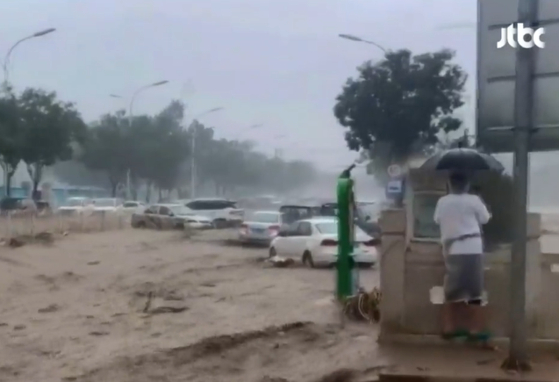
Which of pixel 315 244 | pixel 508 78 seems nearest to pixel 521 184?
pixel 508 78

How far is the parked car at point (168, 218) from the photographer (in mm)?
44625

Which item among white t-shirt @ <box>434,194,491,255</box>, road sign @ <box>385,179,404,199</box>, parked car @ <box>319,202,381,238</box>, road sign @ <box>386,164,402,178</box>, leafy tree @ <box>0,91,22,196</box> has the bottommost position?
parked car @ <box>319,202,381,238</box>

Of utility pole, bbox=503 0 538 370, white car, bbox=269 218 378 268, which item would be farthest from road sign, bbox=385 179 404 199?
utility pole, bbox=503 0 538 370

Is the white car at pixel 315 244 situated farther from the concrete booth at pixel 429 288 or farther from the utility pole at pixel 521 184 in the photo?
the utility pole at pixel 521 184

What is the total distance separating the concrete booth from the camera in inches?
335

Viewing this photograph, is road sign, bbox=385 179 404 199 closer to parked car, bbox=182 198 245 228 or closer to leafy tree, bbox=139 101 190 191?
parked car, bbox=182 198 245 228

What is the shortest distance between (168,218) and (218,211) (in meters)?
4.37

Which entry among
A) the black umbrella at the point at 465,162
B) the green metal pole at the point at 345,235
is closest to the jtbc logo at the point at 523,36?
the black umbrella at the point at 465,162

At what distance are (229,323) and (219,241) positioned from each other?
23961mm

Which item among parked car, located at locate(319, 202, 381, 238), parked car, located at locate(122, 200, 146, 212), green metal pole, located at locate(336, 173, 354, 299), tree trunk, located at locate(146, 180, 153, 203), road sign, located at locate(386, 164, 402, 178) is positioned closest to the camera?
green metal pole, located at locate(336, 173, 354, 299)

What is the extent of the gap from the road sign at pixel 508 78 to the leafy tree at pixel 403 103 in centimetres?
2217

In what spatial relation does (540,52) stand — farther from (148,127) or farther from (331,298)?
(148,127)

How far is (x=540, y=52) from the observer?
756 centimetres

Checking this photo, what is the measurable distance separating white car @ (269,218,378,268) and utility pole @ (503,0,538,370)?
13.8 meters
